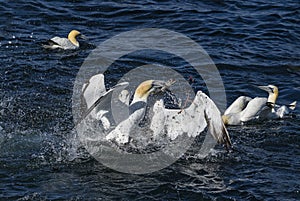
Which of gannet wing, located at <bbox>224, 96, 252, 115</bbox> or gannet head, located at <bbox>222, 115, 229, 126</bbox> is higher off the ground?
gannet wing, located at <bbox>224, 96, 252, 115</bbox>

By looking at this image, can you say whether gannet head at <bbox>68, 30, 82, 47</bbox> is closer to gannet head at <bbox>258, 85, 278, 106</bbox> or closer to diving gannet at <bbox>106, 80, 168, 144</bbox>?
gannet head at <bbox>258, 85, 278, 106</bbox>

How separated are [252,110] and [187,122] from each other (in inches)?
81.6

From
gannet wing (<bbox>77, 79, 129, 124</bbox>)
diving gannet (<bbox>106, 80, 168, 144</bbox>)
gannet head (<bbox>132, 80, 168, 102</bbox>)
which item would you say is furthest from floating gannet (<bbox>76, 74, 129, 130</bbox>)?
gannet head (<bbox>132, 80, 168, 102</bbox>)

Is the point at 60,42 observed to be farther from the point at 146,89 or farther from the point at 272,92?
the point at 146,89

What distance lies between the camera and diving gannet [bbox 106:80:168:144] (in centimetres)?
903

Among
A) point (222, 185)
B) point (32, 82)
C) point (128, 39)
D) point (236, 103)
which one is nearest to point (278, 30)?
point (128, 39)

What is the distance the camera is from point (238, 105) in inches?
432

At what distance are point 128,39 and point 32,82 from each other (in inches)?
129

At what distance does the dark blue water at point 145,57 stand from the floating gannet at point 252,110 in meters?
0.18

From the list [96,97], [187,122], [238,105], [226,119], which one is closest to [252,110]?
[238,105]

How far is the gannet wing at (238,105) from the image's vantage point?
1095cm

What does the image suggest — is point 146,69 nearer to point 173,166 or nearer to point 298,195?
point 173,166

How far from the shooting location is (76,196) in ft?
26.3

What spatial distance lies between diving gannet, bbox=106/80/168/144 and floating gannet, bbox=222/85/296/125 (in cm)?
192
